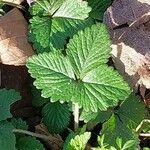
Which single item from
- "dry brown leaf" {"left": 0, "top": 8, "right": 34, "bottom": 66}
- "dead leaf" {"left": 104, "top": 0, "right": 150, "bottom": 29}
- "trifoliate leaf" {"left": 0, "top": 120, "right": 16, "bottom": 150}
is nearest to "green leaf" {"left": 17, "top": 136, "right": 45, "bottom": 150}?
"trifoliate leaf" {"left": 0, "top": 120, "right": 16, "bottom": 150}

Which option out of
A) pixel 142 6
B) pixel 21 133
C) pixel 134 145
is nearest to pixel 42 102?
pixel 21 133

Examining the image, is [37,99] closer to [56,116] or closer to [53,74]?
[56,116]

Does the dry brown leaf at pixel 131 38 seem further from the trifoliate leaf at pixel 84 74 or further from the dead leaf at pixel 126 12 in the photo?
the trifoliate leaf at pixel 84 74

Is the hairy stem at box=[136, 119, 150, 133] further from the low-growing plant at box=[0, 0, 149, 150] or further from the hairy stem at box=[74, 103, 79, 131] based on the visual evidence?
the hairy stem at box=[74, 103, 79, 131]

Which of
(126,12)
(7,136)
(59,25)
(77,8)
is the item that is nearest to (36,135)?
(7,136)

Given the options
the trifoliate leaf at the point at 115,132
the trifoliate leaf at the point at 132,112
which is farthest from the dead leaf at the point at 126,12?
the trifoliate leaf at the point at 115,132

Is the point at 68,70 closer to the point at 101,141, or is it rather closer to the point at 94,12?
the point at 101,141

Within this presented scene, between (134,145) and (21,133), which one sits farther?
(21,133)
